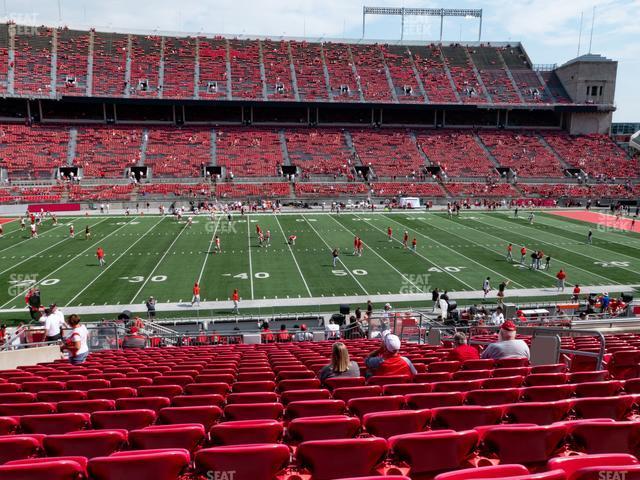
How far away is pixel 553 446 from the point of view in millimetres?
3092

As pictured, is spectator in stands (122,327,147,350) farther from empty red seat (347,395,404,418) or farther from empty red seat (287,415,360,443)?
empty red seat (287,415,360,443)

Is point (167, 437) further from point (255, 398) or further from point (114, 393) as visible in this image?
point (114, 393)

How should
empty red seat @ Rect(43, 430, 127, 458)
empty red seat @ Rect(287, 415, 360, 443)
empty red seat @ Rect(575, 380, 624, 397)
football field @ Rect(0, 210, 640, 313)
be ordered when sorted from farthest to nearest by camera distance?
football field @ Rect(0, 210, 640, 313)
empty red seat @ Rect(575, 380, 624, 397)
empty red seat @ Rect(287, 415, 360, 443)
empty red seat @ Rect(43, 430, 127, 458)

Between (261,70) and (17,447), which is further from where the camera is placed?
(261,70)

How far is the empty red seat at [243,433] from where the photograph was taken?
3254 mm

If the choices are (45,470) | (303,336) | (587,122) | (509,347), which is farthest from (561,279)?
(587,122)

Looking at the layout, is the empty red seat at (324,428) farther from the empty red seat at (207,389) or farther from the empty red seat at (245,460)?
the empty red seat at (207,389)

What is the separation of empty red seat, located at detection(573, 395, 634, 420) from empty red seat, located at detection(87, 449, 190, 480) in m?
2.97

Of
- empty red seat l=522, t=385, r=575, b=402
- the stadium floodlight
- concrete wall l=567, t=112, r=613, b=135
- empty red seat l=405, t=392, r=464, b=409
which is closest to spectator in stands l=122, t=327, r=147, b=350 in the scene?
empty red seat l=405, t=392, r=464, b=409

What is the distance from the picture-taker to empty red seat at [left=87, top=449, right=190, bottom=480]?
2.59 metres

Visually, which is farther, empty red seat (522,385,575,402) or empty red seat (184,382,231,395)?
empty red seat (184,382,231,395)

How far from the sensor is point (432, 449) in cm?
295

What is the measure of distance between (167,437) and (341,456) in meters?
1.21

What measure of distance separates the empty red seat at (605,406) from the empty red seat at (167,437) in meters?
2.87
